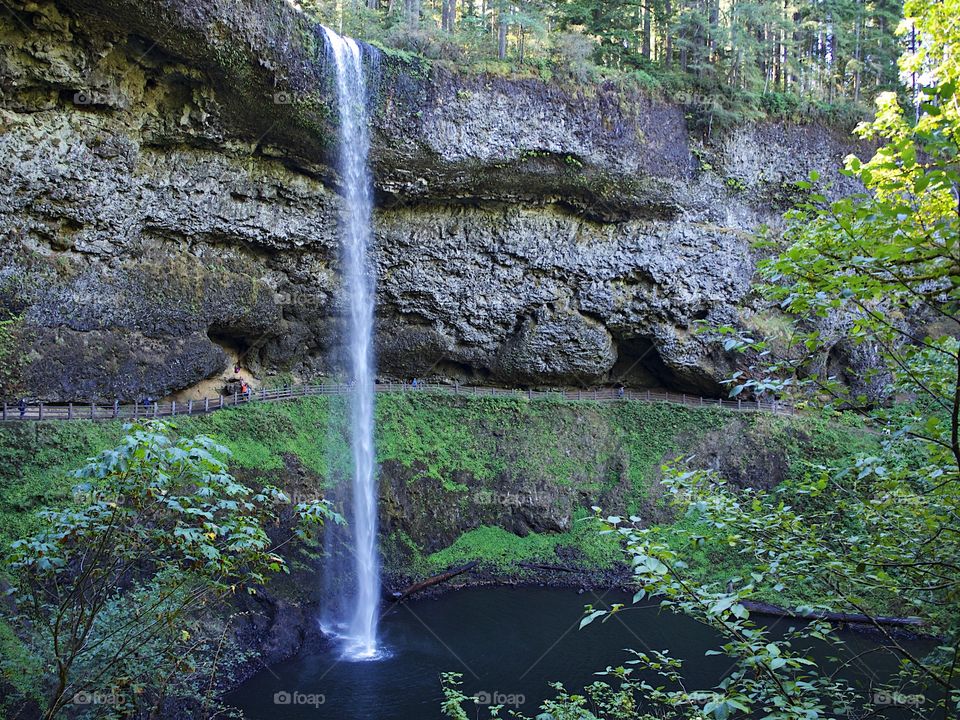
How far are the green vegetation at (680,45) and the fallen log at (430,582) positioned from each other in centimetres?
1615

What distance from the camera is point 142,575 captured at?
585 inches

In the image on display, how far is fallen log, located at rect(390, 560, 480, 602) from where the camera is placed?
1952 cm

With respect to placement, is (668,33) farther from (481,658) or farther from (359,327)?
(481,658)

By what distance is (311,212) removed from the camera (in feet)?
76.1

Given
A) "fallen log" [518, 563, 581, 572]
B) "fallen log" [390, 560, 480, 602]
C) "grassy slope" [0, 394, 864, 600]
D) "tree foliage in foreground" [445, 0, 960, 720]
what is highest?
"tree foliage in foreground" [445, 0, 960, 720]

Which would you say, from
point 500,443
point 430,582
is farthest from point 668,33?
point 430,582

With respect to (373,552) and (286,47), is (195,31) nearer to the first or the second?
(286,47)

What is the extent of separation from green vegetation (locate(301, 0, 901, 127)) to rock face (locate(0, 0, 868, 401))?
1.04 metres

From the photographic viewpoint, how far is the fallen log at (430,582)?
768 inches

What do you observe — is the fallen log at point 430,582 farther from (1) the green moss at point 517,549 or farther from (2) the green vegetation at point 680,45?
(2) the green vegetation at point 680,45

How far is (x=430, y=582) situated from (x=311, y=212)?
42.1 feet

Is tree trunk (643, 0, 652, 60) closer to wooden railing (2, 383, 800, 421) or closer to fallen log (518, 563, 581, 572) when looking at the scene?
wooden railing (2, 383, 800, 421)

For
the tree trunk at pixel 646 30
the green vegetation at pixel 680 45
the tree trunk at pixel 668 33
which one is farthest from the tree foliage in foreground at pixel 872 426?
the tree trunk at pixel 646 30

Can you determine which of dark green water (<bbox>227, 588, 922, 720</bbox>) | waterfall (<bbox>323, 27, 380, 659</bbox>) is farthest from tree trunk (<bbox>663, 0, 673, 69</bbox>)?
dark green water (<bbox>227, 588, 922, 720</bbox>)
